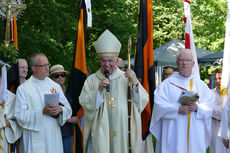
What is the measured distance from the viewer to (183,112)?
215 inches

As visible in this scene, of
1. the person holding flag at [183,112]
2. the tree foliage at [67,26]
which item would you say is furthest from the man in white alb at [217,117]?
the tree foliage at [67,26]

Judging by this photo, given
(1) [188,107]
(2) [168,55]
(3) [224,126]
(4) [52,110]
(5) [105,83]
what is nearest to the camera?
(5) [105,83]

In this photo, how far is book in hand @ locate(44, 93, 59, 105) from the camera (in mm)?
5453

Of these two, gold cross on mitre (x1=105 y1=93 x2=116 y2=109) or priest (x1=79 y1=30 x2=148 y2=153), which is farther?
gold cross on mitre (x1=105 y1=93 x2=116 y2=109)

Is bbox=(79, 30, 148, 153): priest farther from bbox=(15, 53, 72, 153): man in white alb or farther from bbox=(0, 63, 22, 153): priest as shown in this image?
bbox=(0, 63, 22, 153): priest

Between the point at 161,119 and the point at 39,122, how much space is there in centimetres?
196

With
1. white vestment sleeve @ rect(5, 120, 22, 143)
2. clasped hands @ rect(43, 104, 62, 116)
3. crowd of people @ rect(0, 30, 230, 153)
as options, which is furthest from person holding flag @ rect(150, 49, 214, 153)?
white vestment sleeve @ rect(5, 120, 22, 143)

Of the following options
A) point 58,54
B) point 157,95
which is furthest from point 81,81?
point 58,54

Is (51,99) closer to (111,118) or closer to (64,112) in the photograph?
(64,112)

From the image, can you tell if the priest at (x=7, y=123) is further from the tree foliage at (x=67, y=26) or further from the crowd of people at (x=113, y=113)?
the tree foliage at (x=67, y=26)

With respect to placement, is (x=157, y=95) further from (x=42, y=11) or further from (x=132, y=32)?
(x=132, y=32)

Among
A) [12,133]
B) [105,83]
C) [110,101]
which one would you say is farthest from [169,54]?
[12,133]

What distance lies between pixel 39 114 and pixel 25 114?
22 cm

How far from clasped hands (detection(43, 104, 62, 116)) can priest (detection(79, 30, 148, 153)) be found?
38cm
